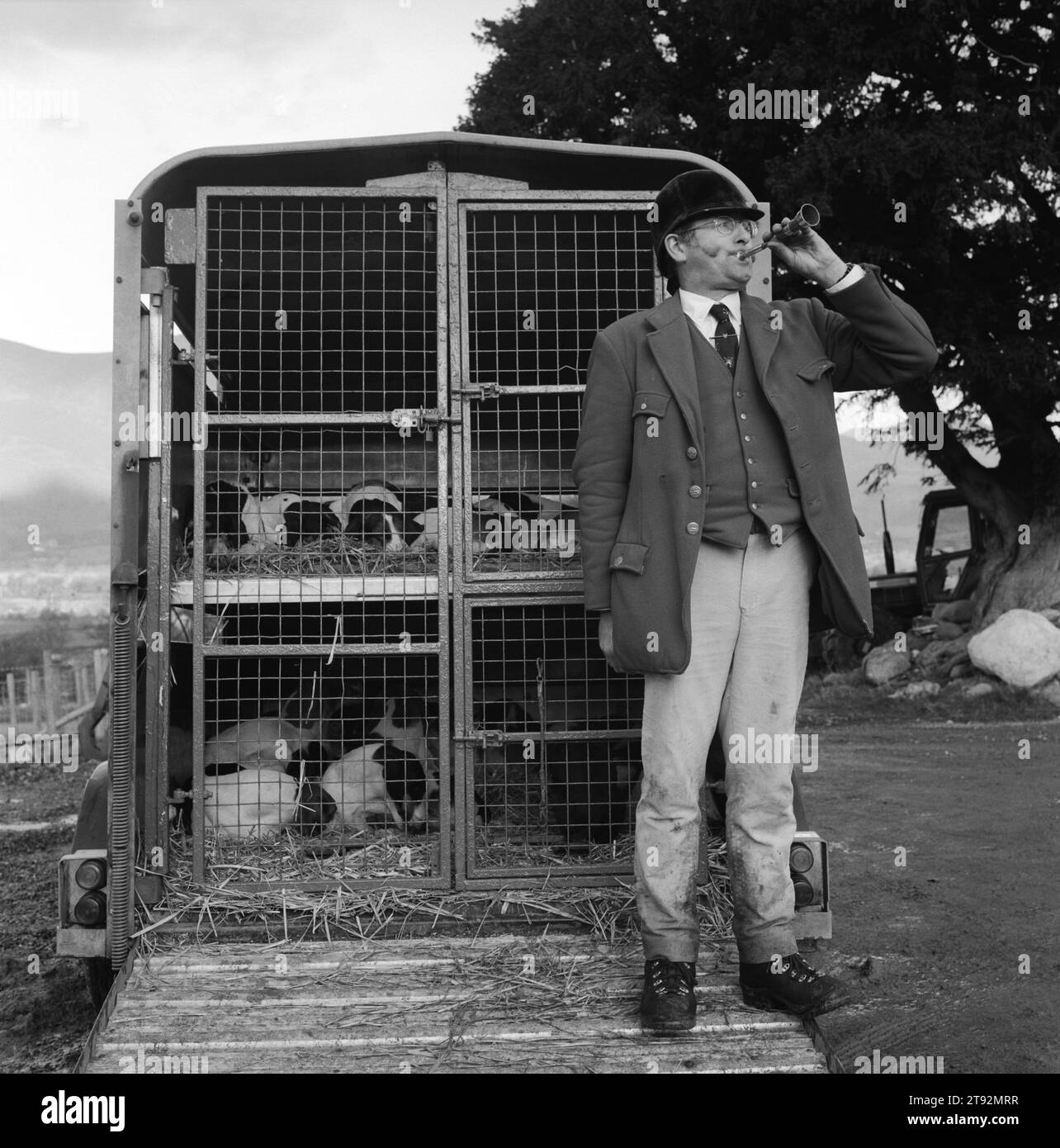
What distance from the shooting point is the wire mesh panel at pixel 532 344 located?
4.03m

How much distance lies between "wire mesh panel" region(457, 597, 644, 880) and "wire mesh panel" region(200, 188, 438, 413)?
45.3 inches

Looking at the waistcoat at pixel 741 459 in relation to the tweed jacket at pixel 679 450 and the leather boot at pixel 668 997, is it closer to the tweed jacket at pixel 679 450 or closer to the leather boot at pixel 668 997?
the tweed jacket at pixel 679 450

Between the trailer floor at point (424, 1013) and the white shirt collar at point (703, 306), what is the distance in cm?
194

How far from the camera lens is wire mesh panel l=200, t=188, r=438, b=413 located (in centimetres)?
411

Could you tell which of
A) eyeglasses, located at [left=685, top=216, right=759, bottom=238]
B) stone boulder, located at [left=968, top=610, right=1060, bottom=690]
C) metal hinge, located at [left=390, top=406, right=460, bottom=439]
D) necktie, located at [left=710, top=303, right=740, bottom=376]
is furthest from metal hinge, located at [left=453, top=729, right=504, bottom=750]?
stone boulder, located at [left=968, top=610, right=1060, bottom=690]

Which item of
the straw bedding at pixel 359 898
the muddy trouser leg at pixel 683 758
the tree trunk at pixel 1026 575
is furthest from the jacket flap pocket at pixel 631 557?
the tree trunk at pixel 1026 575

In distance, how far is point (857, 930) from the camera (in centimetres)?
525

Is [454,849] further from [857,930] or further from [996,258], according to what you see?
[996,258]

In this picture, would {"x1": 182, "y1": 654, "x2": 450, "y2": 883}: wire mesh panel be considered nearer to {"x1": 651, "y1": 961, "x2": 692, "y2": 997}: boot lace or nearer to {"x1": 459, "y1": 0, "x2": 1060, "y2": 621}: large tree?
{"x1": 651, "y1": 961, "x2": 692, "y2": 997}: boot lace

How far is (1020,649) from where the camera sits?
13.9m

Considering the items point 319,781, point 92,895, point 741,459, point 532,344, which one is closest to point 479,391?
point 741,459

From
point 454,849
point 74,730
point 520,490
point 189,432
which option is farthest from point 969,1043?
point 74,730

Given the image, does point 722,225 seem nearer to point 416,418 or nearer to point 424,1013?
point 416,418

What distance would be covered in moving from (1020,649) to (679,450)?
12.2 m
